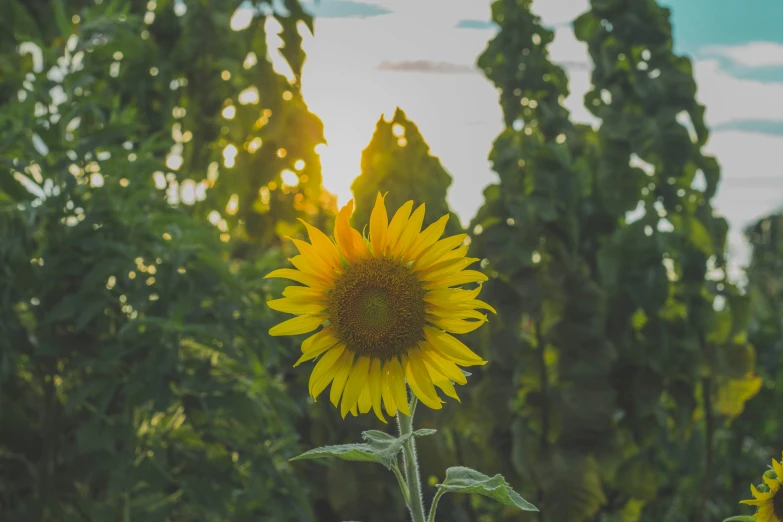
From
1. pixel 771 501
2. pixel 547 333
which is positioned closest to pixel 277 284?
pixel 547 333

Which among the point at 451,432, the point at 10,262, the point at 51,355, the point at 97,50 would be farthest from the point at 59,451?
the point at 451,432

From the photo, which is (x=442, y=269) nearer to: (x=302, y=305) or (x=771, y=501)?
(x=302, y=305)

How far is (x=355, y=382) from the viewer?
1019 mm

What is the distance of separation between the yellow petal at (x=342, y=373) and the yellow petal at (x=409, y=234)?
0.13 metres

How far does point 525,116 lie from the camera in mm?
3283

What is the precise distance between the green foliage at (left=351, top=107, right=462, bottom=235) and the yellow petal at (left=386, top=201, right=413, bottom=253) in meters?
1.65

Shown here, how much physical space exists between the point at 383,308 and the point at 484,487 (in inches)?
9.1

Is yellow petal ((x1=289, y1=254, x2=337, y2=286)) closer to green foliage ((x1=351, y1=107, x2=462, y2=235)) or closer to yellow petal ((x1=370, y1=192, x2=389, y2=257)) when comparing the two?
yellow petal ((x1=370, y1=192, x2=389, y2=257))

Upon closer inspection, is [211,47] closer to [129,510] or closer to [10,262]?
[10,262]

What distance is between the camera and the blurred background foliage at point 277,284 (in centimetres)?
194

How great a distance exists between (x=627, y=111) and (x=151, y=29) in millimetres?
1785

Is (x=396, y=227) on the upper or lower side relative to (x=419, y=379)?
upper

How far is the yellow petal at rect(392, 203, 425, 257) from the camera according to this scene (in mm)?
967

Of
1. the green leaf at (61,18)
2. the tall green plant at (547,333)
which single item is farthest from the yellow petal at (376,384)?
the tall green plant at (547,333)
